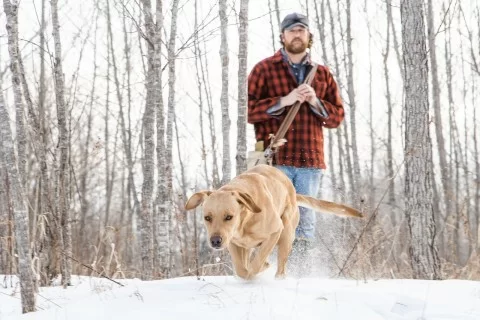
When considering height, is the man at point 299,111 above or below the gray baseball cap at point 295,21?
below

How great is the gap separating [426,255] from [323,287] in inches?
121

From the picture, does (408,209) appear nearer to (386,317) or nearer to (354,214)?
(354,214)

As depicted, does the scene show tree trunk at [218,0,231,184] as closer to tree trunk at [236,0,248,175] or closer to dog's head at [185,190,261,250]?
tree trunk at [236,0,248,175]

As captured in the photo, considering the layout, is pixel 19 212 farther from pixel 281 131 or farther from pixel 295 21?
pixel 295 21

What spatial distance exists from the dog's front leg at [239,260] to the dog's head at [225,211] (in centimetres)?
29

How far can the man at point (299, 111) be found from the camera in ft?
17.7

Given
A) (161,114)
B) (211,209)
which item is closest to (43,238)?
(161,114)

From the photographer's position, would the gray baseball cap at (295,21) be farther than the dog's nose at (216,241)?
Yes

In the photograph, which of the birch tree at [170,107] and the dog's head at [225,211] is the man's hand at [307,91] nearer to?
the dog's head at [225,211]

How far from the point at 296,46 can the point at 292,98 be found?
0.59 meters

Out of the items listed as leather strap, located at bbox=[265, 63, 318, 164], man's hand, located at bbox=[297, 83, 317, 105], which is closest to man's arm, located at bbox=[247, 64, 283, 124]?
leather strap, located at bbox=[265, 63, 318, 164]

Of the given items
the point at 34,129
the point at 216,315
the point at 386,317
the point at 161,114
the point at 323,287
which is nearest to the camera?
the point at 216,315

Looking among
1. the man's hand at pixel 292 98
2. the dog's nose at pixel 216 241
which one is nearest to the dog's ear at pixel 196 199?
the dog's nose at pixel 216 241

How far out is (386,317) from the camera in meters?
3.05
